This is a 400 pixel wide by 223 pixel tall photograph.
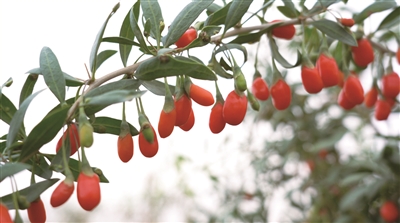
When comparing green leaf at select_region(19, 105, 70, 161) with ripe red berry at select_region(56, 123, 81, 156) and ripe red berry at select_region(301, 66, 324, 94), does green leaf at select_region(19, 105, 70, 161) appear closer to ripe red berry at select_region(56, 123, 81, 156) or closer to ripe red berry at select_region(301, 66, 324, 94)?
ripe red berry at select_region(56, 123, 81, 156)

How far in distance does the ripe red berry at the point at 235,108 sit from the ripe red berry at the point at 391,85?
0.54m

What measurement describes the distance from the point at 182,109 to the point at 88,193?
0.65 feet

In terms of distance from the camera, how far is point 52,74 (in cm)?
68

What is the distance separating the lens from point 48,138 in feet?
1.91

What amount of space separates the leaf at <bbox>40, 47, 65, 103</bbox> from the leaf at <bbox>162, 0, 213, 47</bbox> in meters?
0.16

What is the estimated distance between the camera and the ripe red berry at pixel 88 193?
1.87ft

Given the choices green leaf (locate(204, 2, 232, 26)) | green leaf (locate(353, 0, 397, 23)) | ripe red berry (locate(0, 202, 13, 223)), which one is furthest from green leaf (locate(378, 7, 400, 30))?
ripe red berry (locate(0, 202, 13, 223))

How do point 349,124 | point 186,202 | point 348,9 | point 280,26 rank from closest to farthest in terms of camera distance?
point 280,26 < point 348,9 < point 349,124 < point 186,202

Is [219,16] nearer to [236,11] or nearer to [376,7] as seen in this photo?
[236,11]

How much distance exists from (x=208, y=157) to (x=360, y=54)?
1503 millimetres

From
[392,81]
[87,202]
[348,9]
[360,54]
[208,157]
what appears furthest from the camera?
[208,157]

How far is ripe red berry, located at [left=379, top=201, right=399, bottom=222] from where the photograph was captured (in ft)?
5.29

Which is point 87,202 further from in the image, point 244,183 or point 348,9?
point 244,183

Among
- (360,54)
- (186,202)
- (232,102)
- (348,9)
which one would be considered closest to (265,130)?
(186,202)
